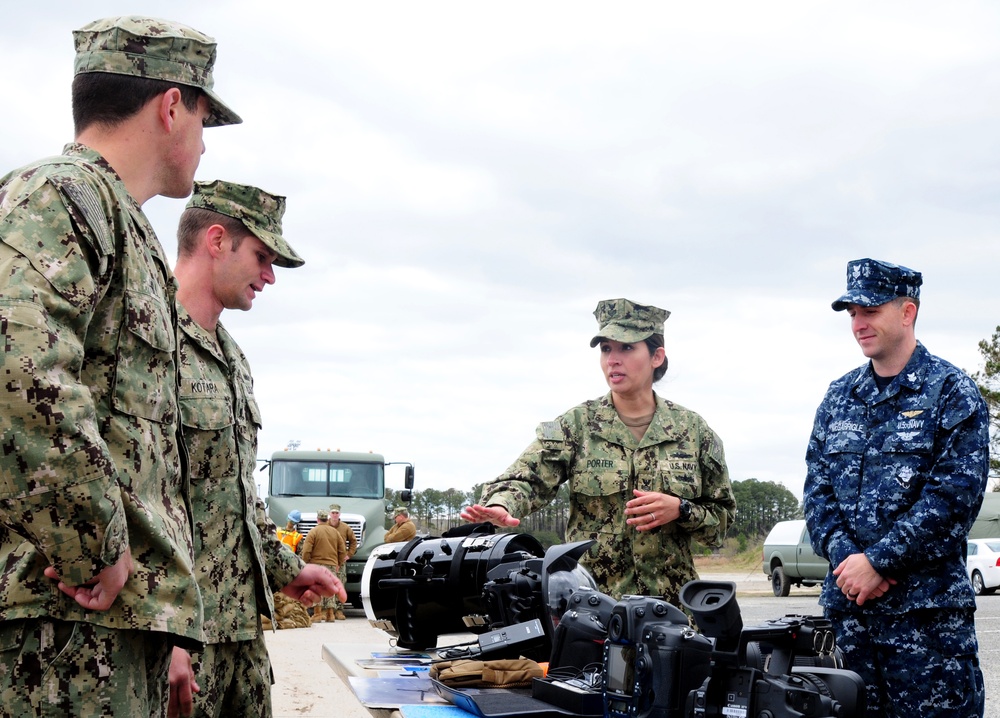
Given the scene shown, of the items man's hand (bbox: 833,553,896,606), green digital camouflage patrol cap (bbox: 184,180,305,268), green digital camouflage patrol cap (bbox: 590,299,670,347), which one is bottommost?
man's hand (bbox: 833,553,896,606)

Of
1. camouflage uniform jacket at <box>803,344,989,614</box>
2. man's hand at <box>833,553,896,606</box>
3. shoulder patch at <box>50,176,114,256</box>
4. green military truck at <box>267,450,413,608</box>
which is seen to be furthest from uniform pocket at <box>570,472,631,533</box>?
green military truck at <box>267,450,413,608</box>

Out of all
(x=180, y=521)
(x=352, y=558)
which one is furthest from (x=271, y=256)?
(x=352, y=558)

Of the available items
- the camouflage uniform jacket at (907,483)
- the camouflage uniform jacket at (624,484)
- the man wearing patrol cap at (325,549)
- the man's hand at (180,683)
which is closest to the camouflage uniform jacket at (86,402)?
the man's hand at (180,683)

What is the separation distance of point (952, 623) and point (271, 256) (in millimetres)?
2398

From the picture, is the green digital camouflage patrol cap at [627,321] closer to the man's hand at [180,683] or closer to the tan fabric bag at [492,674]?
the tan fabric bag at [492,674]

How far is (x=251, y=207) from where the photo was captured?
3.34m

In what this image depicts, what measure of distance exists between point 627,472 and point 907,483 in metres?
Result: 1.07

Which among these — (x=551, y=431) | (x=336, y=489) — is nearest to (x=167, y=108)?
(x=551, y=431)

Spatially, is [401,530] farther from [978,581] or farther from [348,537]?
[978,581]

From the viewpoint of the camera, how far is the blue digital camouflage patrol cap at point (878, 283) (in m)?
3.56

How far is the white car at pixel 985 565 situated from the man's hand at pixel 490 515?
19.7 m

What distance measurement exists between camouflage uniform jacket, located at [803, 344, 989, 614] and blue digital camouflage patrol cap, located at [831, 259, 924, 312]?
228mm

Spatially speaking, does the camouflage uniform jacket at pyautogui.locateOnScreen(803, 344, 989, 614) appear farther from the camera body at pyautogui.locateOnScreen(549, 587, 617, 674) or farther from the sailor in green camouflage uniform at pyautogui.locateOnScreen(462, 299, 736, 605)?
the camera body at pyautogui.locateOnScreen(549, 587, 617, 674)

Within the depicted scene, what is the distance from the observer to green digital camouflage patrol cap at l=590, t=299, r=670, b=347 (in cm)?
417
